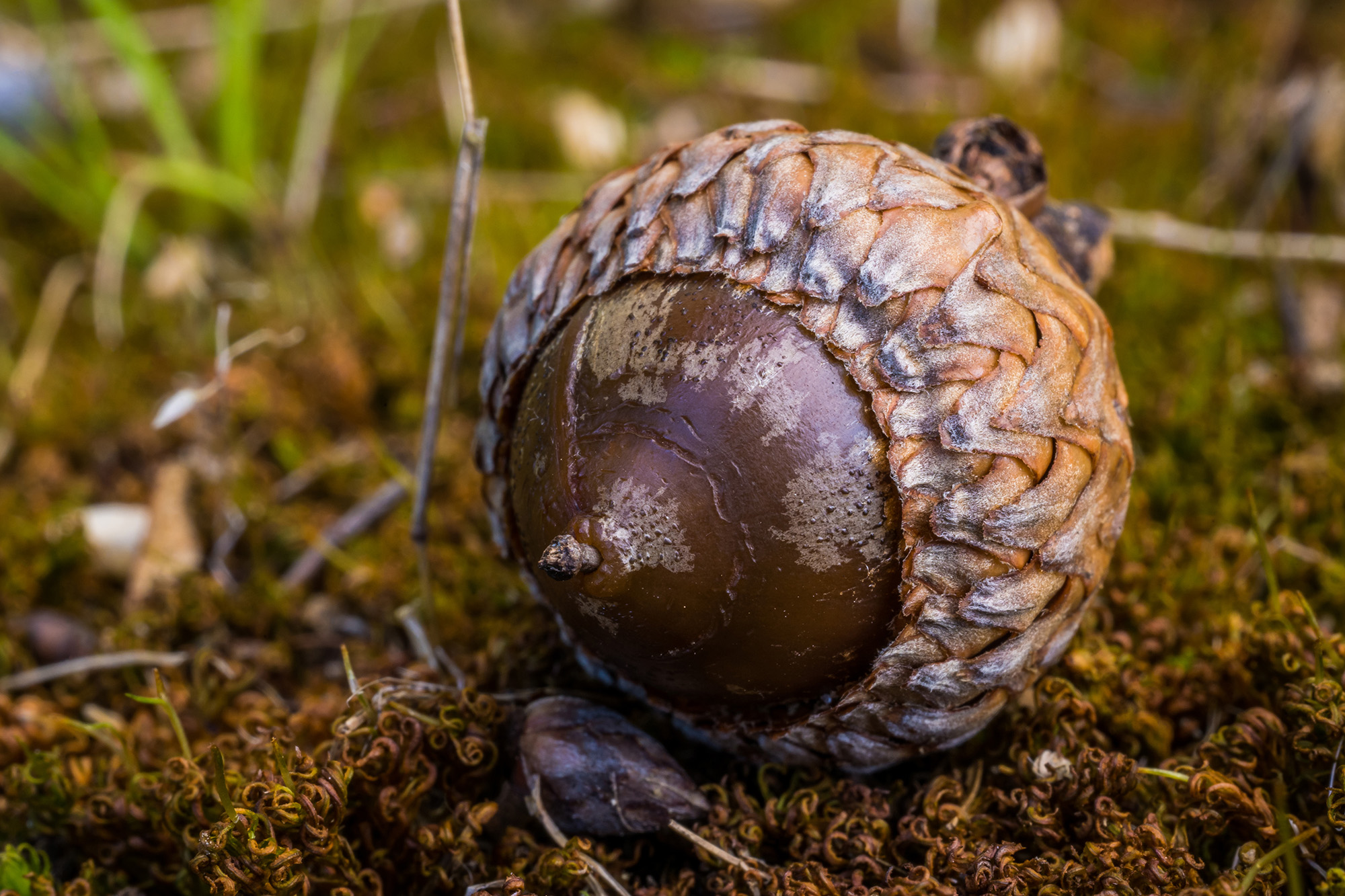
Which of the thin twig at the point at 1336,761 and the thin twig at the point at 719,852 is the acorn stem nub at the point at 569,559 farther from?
→ the thin twig at the point at 1336,761

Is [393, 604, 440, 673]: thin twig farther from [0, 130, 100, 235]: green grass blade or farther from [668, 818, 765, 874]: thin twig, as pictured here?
[0, 130, 100, 235]: green grass blade

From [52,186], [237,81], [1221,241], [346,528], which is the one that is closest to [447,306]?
[346,528]

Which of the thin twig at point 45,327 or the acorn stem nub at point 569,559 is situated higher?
the acorn stem nub at point 569,559

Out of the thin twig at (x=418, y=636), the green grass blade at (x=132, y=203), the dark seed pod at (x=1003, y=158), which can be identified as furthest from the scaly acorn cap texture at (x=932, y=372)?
the green grass blade at (x=132, y=203)

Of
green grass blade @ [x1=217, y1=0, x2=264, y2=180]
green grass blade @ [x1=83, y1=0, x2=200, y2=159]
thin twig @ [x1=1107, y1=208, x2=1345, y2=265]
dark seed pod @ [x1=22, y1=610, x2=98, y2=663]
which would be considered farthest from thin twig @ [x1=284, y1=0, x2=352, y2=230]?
thin twig @ [x1=1107, y1=208, x2=1345, y2=265]

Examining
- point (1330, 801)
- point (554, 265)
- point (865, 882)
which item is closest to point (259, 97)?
point (554, 265)

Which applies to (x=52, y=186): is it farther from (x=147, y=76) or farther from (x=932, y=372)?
(x=932, y=372)

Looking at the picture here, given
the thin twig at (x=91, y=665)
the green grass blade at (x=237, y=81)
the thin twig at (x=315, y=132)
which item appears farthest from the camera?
the thin twig at (x=315, y=132)
